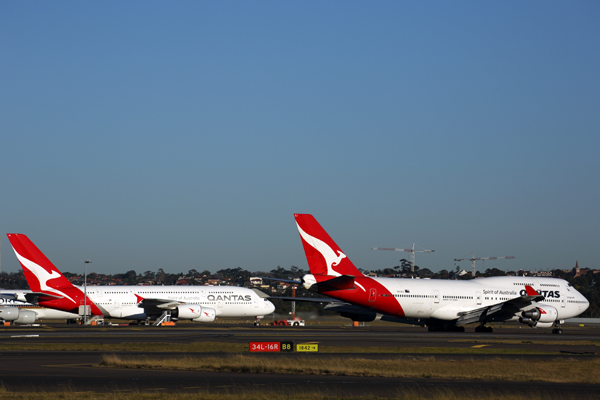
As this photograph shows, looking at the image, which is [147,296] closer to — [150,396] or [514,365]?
[514,365]

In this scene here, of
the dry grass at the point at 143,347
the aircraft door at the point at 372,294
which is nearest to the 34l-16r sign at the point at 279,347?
the dry grass at the point at 143,347

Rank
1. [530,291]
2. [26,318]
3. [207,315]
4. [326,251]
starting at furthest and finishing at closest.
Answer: [207,315]
[26,318]
[530,291]
[326,251]

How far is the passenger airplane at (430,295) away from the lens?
4741 centimetres

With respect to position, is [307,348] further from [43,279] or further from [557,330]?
[43,279]

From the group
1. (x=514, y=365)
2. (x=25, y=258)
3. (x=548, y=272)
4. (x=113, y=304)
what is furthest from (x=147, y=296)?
(x=548, y=272)

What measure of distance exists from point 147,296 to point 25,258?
1212 cm

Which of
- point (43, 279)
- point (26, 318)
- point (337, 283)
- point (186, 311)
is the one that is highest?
point (43, 279)

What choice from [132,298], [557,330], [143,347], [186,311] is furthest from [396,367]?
[132,298]

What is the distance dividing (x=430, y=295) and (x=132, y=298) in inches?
1232

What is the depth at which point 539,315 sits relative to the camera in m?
53.5

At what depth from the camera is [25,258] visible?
6378 centimetres

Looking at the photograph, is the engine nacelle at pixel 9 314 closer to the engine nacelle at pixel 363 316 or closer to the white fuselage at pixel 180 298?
the white fuselage at pixel 180 298

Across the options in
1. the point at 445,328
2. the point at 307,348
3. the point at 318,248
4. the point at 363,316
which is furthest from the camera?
the point at 445,328

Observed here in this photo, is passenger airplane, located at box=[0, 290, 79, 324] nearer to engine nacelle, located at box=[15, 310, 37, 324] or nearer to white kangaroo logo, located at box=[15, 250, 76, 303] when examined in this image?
engine nacelle, located at box=[15, 310, 37, 324]
